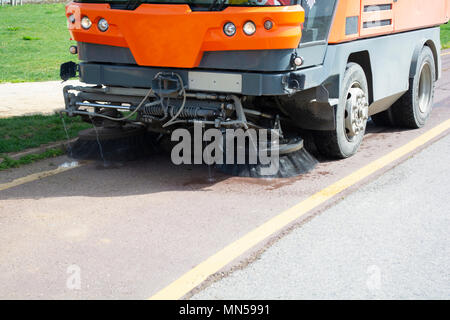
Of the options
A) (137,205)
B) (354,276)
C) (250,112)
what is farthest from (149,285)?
(250,112)

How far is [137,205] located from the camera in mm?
5371

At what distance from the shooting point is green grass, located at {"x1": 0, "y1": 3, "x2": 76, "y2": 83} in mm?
13016

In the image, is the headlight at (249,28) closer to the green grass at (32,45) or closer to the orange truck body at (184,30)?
the orange truck body at (184,30)

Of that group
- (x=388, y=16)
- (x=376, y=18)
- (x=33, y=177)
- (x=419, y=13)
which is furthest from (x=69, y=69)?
(x=419, y=13)

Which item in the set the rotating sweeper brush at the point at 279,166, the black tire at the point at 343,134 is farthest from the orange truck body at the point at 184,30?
the rotating sweeper brush at the point at 279,166

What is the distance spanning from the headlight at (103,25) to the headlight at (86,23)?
0.10 m

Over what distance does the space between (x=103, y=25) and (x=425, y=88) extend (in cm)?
450

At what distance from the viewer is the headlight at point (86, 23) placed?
6.04m

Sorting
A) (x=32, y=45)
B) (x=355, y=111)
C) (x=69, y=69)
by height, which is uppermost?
(x=69, y=69)

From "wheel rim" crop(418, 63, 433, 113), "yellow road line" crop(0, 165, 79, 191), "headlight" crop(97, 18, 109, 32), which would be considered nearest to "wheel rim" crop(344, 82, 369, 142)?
"wheel rim" crop(418, 63, 433, 113)

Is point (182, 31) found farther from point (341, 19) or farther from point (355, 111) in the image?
point (355, 111)

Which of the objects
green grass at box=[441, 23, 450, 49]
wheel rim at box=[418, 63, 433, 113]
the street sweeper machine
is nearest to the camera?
the street sweeper machine

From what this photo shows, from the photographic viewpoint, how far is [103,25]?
597cm

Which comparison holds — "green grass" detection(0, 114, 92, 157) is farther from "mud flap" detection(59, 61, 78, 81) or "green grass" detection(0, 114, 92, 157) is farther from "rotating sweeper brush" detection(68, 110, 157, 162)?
"mud flap" detection(59, 61, 78, 81)
